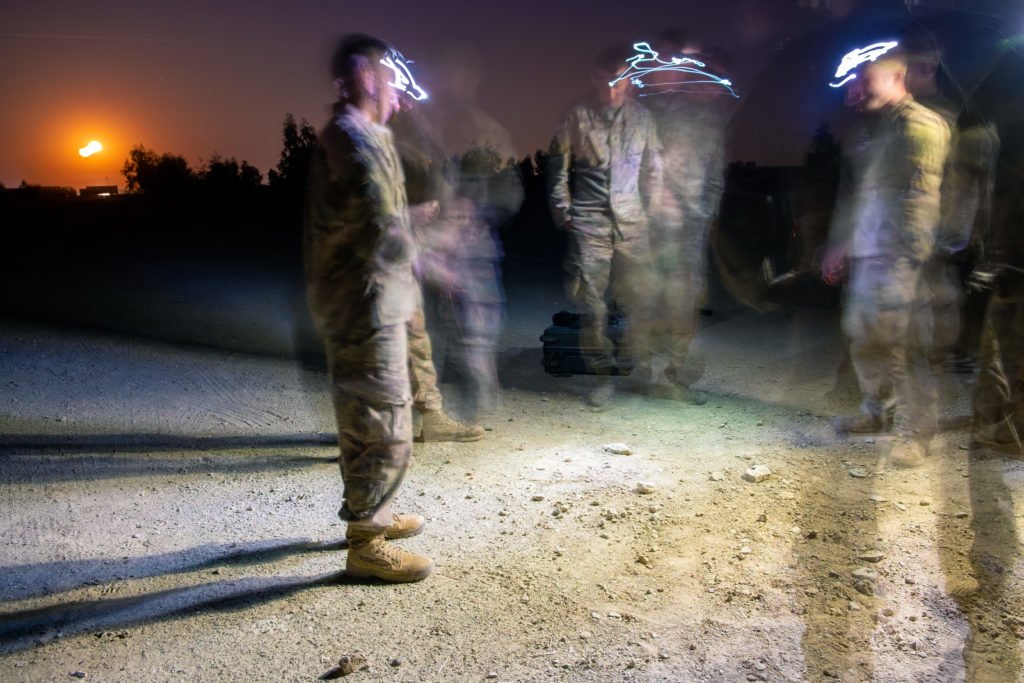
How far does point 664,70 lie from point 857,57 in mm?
1586

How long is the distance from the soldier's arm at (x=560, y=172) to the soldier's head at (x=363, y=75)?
286cm

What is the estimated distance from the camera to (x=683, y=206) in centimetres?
626

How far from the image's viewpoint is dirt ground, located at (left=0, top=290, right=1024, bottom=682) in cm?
292

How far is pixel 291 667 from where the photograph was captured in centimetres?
288

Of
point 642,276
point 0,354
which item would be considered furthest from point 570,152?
point 0,354

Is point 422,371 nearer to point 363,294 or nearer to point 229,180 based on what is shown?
point 363,294

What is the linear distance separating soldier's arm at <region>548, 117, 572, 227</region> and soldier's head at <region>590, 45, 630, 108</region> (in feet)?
1.06

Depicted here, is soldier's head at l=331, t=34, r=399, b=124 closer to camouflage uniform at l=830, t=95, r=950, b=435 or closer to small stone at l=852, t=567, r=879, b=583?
small stone at l=852, t=567, r=879, b=583

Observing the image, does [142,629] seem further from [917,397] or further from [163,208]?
[163,208]

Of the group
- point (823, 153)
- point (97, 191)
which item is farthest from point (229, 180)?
point (823, 153)

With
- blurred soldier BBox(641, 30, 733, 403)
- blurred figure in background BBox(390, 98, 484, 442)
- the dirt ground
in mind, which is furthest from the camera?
blurred soldier BBox(641, 30, 733, 403)

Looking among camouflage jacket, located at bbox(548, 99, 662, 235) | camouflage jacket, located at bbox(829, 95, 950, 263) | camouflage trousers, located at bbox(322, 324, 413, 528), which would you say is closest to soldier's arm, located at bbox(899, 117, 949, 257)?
camouflage jacket, located at bbox(829, 95, 950, 263)

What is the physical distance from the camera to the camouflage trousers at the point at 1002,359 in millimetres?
4965

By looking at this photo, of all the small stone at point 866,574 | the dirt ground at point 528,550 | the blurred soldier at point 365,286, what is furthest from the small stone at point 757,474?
the blurred soldier at point 365,286
